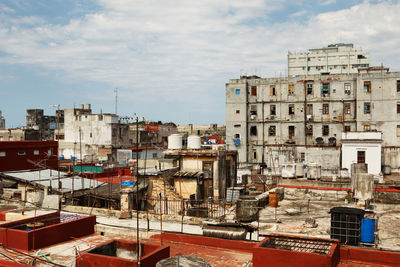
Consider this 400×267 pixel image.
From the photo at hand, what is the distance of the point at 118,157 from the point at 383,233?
47206 mm

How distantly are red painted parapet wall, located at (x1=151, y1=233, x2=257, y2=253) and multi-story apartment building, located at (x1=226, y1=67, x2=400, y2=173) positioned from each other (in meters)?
42.5

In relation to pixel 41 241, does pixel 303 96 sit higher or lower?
higher

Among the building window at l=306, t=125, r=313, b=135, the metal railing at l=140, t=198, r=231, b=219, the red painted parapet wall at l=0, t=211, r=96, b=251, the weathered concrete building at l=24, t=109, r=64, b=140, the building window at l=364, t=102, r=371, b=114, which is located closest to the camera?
the red painted parapet wall at l=0, t=211, r=96, b=251

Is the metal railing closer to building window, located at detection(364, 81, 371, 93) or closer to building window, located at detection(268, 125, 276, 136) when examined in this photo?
building window, located at detection(268, 125, 276, 136)

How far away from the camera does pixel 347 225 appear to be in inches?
558

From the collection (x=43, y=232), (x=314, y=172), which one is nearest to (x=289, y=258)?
(x=43, y=232)

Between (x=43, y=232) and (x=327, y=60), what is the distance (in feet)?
265

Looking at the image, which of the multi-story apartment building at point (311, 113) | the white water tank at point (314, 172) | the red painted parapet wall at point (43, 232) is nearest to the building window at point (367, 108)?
the multi-story apartment building at point (311, 113)

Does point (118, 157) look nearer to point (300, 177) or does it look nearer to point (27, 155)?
point (27, 155)

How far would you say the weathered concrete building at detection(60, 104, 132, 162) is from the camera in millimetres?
61969

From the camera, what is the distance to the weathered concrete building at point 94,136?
61969mm

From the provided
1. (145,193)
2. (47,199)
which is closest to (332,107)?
(145,193)

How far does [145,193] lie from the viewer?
2567 cm

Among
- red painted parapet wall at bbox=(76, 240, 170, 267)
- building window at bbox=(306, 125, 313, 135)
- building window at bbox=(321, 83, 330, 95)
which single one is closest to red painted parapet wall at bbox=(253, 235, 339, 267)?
red painted parapet wall at bbox=(76, 240, 170, 267)
